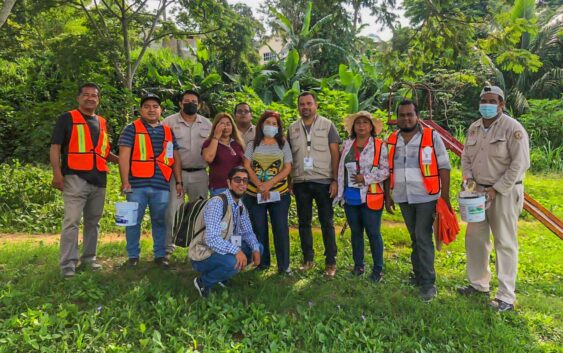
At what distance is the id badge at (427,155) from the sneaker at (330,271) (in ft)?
4.91

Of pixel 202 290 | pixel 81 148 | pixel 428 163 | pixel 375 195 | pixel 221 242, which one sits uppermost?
pixel 81 148

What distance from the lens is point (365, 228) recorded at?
4406mm

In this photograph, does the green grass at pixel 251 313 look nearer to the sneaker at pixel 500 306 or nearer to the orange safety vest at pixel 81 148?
the sneaker at pixel 500 306

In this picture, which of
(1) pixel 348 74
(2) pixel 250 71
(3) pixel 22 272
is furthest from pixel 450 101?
(3) pixel 22 272

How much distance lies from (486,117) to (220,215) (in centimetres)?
265

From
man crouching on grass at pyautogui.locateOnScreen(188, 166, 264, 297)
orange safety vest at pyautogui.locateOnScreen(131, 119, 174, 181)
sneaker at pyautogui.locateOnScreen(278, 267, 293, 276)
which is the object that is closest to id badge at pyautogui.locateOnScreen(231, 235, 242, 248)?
man crouching on grass at pyautogui.locateOnScreen(188, 166, 264, 297)

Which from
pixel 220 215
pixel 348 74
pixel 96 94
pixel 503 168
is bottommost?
pixel 220 215

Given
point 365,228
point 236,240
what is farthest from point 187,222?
point 365,228

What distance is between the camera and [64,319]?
329cm

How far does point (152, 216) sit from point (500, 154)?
3487 millimetres

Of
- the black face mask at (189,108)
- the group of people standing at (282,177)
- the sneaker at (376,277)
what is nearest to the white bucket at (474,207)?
the group of people standing at (282,177)

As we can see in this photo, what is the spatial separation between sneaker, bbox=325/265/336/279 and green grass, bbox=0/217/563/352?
95mm

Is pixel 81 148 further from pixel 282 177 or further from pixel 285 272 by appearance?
pixel 285 272

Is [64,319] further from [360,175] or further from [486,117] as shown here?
[486,117]
